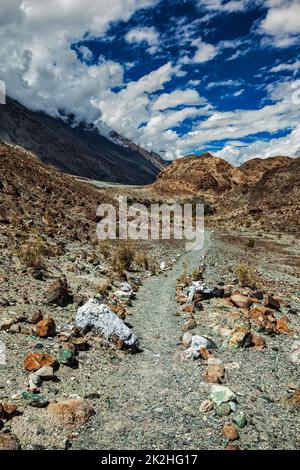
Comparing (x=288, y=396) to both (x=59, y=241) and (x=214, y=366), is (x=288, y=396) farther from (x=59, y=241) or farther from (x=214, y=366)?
(x=59, y=241)

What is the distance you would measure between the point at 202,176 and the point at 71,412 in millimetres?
100285

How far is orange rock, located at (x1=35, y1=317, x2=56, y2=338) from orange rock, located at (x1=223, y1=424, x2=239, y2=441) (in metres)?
4.94

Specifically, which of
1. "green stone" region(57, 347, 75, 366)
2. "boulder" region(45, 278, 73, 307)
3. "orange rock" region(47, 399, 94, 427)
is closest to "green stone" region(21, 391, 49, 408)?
"orange rock" region(47, 399, 94, 427)

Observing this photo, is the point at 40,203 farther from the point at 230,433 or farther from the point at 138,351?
the point at 230,433

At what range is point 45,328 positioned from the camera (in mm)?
9180

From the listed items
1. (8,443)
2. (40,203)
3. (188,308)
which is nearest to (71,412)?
(8,443)

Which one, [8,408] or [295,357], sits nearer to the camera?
[8,408]

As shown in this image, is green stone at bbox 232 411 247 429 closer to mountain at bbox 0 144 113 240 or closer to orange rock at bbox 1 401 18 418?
orange rock at bbox 1 401 18 418

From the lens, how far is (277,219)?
50.2 m

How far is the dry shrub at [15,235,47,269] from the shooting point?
1420cm

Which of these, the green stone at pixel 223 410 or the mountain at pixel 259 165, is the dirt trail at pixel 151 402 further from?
the mountain at pixel 259 165

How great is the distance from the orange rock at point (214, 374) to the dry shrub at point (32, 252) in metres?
8.44

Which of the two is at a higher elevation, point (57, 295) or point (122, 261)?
point (122, 261)
